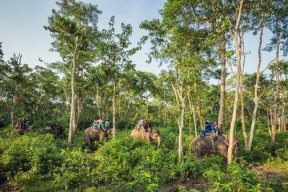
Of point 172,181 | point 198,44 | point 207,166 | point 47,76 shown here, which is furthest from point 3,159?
point 47,76

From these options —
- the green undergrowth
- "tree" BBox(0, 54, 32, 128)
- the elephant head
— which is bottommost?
the green undergrowth

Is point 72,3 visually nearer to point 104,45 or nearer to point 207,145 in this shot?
point 104,45

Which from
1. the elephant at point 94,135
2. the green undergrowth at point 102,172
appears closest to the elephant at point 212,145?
the green undergrowth at point 102,172

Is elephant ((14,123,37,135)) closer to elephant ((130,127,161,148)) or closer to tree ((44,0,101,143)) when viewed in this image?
tree ((44,0,101,143))

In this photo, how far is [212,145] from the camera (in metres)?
14.6

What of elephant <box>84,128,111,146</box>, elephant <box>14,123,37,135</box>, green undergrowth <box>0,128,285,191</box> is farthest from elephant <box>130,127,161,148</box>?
elephant <box>14,123,37,135</box>

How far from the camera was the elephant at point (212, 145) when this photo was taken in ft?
47.0

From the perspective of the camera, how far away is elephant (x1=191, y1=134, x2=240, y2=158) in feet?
47.0

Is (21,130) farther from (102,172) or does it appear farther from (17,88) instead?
(102,172)

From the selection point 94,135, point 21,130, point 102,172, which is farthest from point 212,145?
point 21,130

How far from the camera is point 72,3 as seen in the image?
2333cm

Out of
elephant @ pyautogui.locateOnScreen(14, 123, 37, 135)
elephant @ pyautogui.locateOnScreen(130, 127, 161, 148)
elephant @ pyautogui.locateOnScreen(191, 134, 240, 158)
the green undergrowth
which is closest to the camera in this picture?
the green undergrowth

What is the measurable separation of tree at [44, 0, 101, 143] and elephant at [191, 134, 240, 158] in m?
9.50

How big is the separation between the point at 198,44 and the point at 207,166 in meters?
6.72
